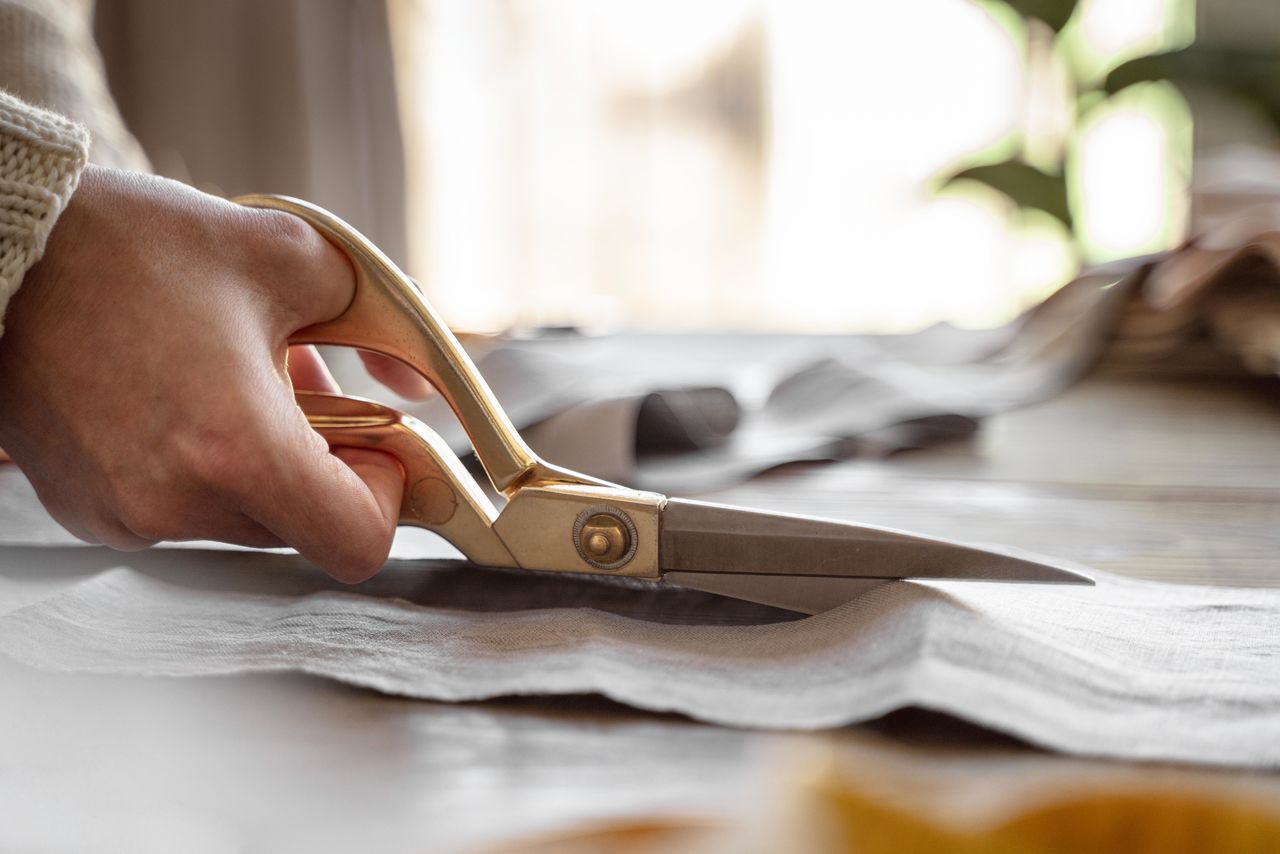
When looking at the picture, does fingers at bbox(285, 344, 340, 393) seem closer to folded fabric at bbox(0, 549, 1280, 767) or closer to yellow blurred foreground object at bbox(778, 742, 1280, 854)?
folded fabric at bbox(0, 549, 1280, 767)

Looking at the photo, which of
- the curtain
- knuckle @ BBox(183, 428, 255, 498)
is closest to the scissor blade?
knuckle @ BBox(183, 428, 255, 498)

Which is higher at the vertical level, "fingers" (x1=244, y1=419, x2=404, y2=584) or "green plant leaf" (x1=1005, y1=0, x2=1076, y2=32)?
"green plant leaf" (x1=1005, y1=0, x2=1076, y2=32)

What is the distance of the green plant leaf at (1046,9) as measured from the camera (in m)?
2.48

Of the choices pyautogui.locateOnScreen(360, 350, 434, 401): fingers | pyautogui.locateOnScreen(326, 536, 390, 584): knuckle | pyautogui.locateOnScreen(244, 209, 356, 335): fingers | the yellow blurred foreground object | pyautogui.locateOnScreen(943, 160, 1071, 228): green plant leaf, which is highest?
pyautogui.locateOnScreen(943, 160, 1071, 228): green plant leaf

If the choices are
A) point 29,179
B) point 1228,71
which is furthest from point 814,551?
point 1228,71

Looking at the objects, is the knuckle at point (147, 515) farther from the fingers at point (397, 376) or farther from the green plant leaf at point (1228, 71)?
the green plant leaf at point (1228, 71)

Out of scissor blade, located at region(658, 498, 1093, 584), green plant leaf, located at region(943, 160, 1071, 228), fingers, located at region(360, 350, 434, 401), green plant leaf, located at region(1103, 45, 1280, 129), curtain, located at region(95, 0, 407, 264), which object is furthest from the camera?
curtain, located at region(95, 0, 407, 264)

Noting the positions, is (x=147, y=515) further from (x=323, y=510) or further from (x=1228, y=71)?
(x=1228, y=71)

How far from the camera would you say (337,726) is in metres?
0.27

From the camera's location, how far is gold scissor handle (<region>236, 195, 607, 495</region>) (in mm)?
410

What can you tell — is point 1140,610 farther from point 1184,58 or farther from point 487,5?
point 487,5

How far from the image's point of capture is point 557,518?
37 cm

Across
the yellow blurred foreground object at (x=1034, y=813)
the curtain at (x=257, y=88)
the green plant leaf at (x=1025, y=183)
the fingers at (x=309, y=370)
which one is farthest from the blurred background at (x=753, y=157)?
the yellow blurred foreground object at (x=1034, y=813)

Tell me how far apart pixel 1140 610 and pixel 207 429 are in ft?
0.96
